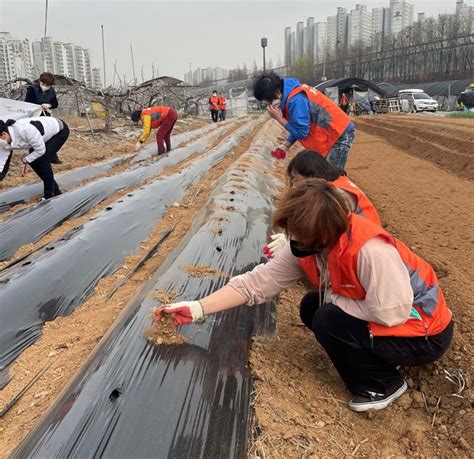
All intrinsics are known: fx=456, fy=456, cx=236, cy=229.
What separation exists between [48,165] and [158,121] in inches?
146

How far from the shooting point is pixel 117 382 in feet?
6.37

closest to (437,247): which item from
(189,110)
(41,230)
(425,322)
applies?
(425,322)

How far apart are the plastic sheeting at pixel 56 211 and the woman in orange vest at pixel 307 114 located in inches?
102

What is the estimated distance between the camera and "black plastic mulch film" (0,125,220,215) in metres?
5.71

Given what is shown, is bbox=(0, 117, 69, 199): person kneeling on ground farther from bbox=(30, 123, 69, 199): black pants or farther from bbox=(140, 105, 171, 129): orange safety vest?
bbox=(140, 105, 171, 129): orange safety vest

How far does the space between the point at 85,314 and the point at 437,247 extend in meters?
3.12

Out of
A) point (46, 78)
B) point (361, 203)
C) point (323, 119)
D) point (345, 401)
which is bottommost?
point (345, 401)

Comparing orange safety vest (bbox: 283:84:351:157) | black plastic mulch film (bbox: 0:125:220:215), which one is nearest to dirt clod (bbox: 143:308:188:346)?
orange safety vest (bbox: 283:84:351:157)

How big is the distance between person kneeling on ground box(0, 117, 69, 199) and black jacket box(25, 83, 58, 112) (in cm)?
241

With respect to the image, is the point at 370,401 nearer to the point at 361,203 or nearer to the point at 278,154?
the point at 361,203

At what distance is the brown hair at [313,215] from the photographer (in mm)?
1700

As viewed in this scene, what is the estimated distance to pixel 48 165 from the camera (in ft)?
18.5

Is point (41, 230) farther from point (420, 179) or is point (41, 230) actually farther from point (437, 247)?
point (420, 179)

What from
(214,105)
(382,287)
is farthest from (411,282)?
(214,105)
